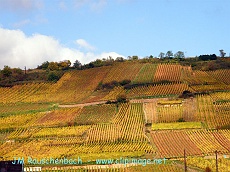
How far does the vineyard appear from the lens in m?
54.1

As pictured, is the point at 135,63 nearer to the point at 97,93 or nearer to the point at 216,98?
the point at 97,93

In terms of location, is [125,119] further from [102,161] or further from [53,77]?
[53,77]

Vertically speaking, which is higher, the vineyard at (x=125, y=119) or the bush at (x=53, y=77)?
the bush at (x=53, y=77)

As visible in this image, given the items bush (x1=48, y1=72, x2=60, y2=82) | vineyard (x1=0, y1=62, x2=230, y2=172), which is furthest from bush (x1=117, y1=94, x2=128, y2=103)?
bush (x1=48, y1=72, x2=60, y2=82)

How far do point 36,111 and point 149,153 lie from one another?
34055 mm

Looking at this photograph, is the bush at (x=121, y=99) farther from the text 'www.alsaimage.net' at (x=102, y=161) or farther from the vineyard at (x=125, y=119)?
the text 'www.alsaimage.net' at (x=102, y=161)

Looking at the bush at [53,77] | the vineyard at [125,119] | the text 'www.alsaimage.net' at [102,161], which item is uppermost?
the bush at [53,77]

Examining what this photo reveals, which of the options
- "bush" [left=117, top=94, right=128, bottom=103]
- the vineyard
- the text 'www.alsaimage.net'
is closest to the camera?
the text 'www.alsaimage.net'

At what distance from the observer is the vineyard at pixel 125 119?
5412 cm

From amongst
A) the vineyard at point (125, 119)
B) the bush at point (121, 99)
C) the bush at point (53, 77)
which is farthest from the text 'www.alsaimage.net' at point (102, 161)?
the bush at point (53, 77)

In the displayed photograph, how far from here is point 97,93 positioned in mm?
93312

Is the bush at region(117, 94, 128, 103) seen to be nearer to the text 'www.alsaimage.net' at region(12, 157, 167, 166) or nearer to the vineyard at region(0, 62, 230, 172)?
the vineyard at region(0, 62, 230, 172)

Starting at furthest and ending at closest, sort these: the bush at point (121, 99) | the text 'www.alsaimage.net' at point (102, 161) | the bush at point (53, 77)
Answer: the bush at point (53, 77)
the bush at point (121, 99)
the text 'www.alsaimage.net' at point (102, 161)

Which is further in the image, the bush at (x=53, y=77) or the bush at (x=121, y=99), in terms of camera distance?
the bush at (x=53, y=77)
